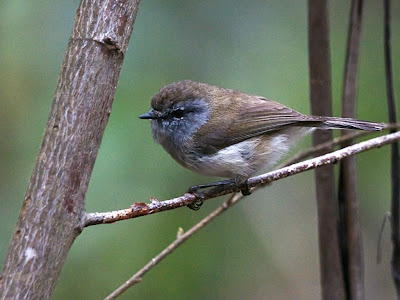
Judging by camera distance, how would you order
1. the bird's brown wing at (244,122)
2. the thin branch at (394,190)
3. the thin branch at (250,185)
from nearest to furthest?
the thin branch at (250,185), the thin branch at (394,190), the bird's brown wing at (244,122)

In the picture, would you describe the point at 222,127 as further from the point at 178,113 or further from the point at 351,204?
the point at 351,204

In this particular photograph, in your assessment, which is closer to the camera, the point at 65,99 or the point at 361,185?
the point at 65,99

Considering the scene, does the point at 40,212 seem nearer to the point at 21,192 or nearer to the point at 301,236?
the point at 21,192

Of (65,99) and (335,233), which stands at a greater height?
(65,99)

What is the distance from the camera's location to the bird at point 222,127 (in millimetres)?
3066

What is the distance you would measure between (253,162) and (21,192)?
122cm

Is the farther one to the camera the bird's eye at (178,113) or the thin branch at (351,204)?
the bird's eye at (178,113)

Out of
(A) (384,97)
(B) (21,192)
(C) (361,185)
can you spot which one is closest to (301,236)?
(C) (361,185)

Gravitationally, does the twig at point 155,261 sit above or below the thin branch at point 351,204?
below

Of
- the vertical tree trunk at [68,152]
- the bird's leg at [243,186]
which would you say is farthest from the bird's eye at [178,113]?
the vertical tree trunk at [68,152]

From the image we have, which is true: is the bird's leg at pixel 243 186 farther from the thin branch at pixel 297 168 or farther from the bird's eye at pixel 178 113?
the bird's eye at pixel 178 113

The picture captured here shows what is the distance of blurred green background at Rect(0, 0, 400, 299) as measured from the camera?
2920 millimetres

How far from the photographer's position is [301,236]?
463cm

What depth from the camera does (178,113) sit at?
10.9 feet
